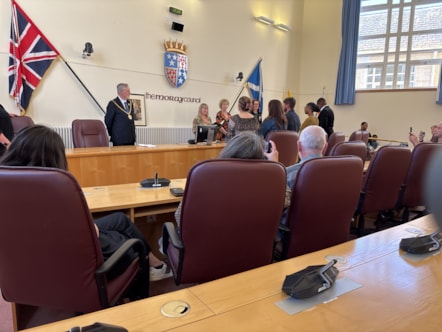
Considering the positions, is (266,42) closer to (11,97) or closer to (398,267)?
(11,97)

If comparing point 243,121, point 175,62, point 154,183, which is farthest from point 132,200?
point 175,62

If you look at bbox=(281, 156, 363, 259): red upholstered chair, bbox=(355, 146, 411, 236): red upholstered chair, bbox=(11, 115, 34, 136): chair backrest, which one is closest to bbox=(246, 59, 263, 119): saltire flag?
bbox=(11, 115, 34, 136): chair backrest

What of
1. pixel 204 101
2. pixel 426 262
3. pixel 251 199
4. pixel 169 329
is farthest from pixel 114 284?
pixel 204 101

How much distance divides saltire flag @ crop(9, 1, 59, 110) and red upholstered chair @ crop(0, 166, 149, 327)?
4172 millimetres

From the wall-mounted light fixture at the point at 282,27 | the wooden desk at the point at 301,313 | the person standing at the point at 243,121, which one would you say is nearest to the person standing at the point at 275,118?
the person standing at the point at 243,121

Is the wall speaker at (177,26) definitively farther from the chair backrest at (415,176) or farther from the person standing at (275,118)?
the chair backrest at (415,176)

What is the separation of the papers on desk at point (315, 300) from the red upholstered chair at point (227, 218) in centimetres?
57

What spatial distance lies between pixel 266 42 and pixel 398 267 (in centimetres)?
786

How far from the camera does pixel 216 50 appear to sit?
7.00m

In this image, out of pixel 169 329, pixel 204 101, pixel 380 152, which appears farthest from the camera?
pixel 204 101

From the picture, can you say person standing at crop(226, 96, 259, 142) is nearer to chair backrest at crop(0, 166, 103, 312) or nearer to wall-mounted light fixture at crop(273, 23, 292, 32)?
chair backrest at crop(0, 166, 103, 312)

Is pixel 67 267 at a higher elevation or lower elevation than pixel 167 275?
higher

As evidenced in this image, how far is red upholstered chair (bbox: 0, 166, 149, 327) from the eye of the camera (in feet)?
3.47

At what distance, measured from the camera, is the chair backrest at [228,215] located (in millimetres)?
1287
